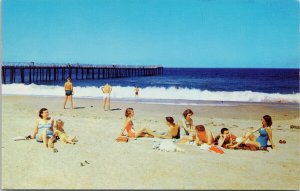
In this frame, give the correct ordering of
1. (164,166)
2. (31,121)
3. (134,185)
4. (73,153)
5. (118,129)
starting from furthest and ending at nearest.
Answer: (31,121)
(118,129)
(73,153)
(164,166)
(134,185)

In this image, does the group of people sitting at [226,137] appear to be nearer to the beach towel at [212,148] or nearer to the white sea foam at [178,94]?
the beach towel at [212,148]

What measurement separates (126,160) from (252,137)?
7.22 ft

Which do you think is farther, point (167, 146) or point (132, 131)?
point (132, 131)

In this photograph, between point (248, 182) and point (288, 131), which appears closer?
point (248, 182)

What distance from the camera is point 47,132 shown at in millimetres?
6152

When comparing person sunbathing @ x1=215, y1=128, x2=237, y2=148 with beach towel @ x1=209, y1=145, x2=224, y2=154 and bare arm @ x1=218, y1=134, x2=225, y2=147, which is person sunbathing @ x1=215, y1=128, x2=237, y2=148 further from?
beach towel @ x1=209, y1=145, x2=224, y2=154

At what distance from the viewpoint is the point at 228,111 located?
1139cm

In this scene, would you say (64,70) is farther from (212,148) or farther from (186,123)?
(212,148)

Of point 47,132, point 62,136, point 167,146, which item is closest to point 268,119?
point 167,146

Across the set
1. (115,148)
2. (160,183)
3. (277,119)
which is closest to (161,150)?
(115,148)

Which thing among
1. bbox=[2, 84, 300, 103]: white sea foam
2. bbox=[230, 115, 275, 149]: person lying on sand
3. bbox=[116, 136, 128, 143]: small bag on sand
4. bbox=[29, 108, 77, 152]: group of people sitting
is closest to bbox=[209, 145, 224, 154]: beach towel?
bbox=[230, 115, 275, 149]: person lying on sand

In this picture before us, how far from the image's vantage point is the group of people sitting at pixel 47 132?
19.8 feet

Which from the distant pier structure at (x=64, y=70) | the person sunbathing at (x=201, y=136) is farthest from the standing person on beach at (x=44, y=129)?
the distant pier structure at (x=64, y=70)

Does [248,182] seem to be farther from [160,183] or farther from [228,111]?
[228,111]
